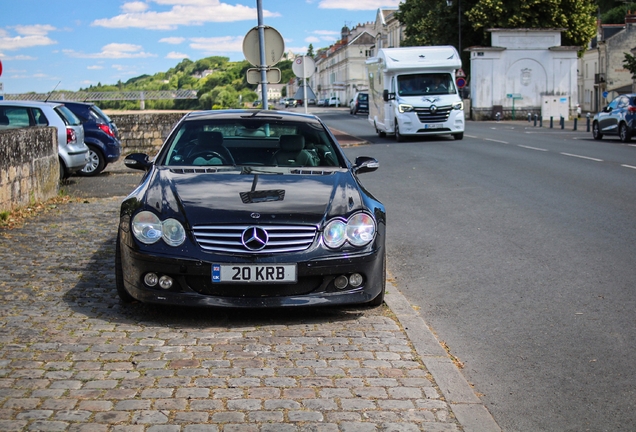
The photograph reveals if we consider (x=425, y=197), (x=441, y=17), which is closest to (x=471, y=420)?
(x=425, y=197)

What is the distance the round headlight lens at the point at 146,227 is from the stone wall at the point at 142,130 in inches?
759

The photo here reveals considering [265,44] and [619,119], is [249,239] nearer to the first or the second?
[265,44]

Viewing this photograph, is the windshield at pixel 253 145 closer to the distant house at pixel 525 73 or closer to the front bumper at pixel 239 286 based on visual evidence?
the front bumper at pixel 239 286

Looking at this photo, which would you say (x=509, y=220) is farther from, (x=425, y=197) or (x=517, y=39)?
(x=517, y=39)

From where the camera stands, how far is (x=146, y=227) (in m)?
5.66

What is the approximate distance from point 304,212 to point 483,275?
247 centimetres

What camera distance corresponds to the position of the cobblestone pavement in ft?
12.6

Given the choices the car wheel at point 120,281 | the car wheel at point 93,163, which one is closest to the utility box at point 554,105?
the car wheel at point 93,163

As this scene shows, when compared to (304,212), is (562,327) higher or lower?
lower

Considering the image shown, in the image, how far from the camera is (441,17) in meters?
62.1

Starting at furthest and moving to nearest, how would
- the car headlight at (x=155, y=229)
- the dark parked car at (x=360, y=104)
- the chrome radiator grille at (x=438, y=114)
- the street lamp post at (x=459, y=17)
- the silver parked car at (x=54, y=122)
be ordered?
the dark parked car at (x=360, y=104)
the street lamp post at (x=459, y=17)
the chrome radiator grille at (x=438, y=114)
the silver parked car at (x=54, y=122)
the car headlight at (x=155, y=229)

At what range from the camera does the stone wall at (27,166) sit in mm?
11086

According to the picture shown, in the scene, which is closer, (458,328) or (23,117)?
(458,328)

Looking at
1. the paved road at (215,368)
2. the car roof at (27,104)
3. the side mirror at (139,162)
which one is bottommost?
the paved road at (215,368)
